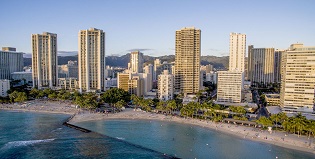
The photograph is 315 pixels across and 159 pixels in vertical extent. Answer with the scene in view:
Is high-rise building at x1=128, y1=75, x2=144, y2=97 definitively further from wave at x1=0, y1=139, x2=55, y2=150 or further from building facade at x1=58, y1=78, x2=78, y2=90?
wave at x1=0, y1=139, x2=55, y2=150

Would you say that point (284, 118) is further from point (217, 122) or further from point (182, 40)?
point (182, 40)

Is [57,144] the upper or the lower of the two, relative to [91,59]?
lower

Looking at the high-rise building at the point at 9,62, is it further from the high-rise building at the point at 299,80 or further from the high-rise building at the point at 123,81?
the high-rise building at the point at 299,80

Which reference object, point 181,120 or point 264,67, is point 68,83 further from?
point 264,67

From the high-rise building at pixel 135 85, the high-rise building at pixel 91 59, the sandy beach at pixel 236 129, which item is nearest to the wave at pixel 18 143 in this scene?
the sandy beach at pixel 236 129

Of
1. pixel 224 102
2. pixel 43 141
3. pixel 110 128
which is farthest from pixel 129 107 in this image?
Result: pixel 43 141

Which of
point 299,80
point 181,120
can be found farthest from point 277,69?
point 181,120
